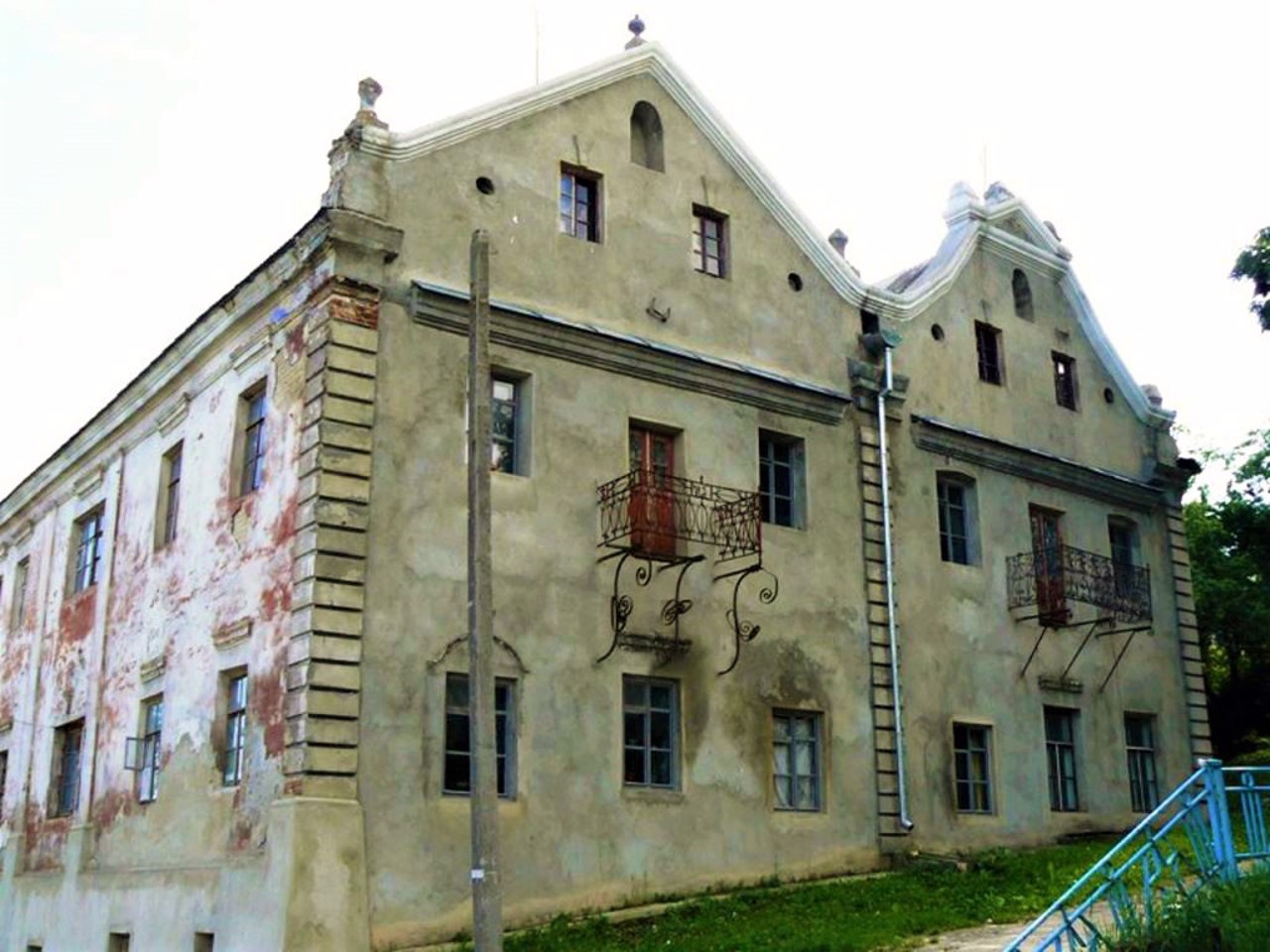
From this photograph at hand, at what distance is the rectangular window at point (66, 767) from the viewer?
2261 cm

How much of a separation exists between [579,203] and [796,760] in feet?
27.1

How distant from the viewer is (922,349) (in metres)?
24.0

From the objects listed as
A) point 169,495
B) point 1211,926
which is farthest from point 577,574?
point 1211,926

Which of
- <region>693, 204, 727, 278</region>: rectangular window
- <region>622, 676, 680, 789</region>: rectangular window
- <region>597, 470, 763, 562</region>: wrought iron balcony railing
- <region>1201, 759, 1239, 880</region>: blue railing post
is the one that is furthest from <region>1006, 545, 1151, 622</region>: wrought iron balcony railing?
<region>1201, 759, 1239, 880</region>: blue railing post

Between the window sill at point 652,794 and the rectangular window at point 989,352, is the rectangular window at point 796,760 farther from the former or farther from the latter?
the rectangular window at point 989,352

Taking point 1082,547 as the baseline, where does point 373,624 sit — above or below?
below

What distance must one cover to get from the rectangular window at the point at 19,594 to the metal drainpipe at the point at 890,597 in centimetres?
1586

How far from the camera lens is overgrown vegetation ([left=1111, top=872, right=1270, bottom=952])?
11125mm

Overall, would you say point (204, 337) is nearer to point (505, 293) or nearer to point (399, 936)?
point (505, 293)

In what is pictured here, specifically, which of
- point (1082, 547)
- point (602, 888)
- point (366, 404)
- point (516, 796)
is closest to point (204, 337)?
point (366, 404)

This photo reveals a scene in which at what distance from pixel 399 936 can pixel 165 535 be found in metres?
7.91

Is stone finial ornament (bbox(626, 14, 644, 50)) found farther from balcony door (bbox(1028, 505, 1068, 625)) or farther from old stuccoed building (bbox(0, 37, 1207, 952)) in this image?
balcony door (bbox(1028, 505, 1068, 625))

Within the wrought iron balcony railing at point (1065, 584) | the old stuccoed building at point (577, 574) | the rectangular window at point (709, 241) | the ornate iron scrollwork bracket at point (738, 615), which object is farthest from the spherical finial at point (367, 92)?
the wrought iron balcony railing at point (1065, 584)

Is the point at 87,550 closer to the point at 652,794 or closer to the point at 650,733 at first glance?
the point at 650,733
